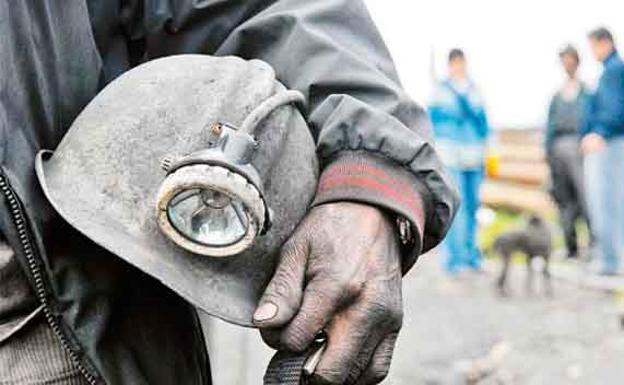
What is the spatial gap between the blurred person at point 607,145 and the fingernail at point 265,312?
1007cm

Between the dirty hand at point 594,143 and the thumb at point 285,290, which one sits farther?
the dirty hand at point 594,143

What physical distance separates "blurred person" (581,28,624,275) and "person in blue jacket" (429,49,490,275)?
41.8 inches

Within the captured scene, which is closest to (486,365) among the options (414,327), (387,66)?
(414,327)

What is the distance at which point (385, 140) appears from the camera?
221 cm

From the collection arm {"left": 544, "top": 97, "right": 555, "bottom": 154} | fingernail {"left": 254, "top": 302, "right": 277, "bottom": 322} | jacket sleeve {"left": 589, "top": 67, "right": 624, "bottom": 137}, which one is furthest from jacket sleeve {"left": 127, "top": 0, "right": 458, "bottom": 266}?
arm {"left": 544, "top": 97, "right": 555, "bottom": 154}

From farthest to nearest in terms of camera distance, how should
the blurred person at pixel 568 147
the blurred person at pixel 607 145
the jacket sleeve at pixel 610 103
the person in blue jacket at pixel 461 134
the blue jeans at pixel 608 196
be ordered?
the blurred person at pixel 568 147
the person in blue jacket at pixel 461 134
the blue jeans at pixel 608 196
the blurred person at pixel 607 145
the jacket sleeve at pixel 610 103

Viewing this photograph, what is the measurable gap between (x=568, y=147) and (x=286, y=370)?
43.0ft

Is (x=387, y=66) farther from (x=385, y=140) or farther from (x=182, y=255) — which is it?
(x=182, y=255)

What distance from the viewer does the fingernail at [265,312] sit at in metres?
2.03

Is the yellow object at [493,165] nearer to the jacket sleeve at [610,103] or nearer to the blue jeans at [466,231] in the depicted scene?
the blue jeans at [466,231]

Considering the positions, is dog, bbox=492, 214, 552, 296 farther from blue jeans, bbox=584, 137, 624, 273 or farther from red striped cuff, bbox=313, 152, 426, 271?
red striped cuff, bbox=313, 152, 426, 271

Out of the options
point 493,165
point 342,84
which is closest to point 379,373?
point 342,84

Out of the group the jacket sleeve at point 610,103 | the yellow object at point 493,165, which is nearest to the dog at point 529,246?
the jacket sleeve at point 610,103

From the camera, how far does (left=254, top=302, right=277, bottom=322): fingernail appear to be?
6.65 feet
